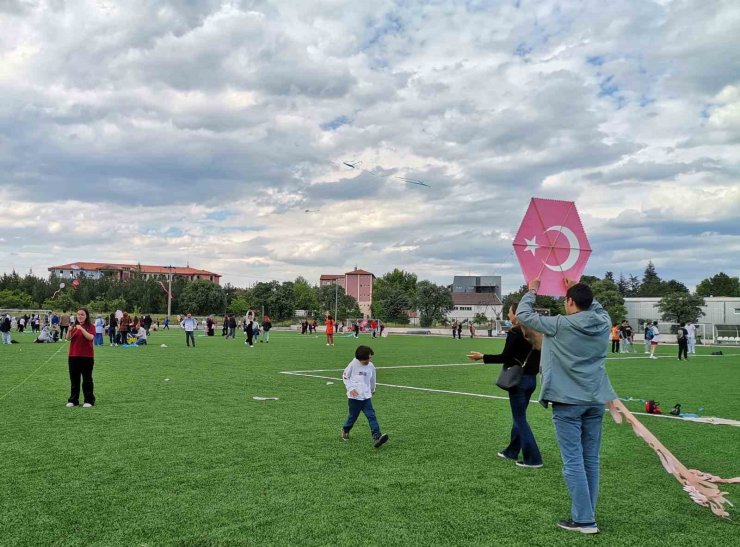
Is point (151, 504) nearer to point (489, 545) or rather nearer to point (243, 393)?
point (489, 545)

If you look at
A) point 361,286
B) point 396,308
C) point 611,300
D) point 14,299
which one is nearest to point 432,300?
point 396,308

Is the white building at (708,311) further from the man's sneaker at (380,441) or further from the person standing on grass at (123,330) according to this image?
the man's sneaker at (380,441)

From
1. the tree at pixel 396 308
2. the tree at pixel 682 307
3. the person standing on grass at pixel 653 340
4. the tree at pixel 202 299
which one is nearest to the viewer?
the person standing on grass at pixel 653 340

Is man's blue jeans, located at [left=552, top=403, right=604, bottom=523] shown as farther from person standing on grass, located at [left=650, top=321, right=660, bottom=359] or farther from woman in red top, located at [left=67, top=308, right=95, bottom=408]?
person standing on grass, located at [left=650, top=321, right=660, bottom=359]

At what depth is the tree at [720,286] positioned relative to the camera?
135m

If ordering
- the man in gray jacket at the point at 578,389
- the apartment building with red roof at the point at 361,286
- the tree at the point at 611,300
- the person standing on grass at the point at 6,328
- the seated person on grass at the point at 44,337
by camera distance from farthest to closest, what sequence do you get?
1. the apartment building with red roof at the point at 361,286
2. the tree at the point at 611,300
3. the seated person on grass at the point at 44,337
4. the person standing on grass at the point at 6,328
5. the man in gray jacket at the point at 578,389

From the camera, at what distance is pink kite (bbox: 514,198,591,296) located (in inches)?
215

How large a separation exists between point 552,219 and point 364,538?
3128 mm

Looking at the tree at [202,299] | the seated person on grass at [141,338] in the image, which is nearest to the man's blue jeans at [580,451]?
the seated person on grass at [141,338]

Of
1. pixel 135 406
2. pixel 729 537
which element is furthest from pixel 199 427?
pixel 729 537

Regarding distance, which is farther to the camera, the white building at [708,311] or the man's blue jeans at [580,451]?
the white building at [708,311]

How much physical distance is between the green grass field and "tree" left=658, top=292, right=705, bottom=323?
253ft

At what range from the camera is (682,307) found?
82.8 m

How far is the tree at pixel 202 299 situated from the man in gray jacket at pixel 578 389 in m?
122
